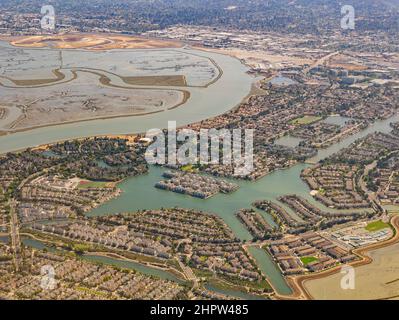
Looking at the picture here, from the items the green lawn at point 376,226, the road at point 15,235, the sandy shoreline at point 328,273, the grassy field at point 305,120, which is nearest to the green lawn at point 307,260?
the sandy shoreline at point 328,273

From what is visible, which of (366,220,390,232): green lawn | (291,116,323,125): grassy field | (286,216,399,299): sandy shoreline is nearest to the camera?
(286,216,399,299): sandy shoreline

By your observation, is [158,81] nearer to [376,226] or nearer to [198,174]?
[198,174]

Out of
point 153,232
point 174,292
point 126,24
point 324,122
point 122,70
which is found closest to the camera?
point 174,292

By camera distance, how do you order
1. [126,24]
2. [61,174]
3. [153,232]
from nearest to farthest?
1. [153,232]
2. [61,174]
3. [126,24]

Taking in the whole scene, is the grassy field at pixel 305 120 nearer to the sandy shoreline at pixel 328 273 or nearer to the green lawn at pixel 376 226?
the green lawn at pixel 376 226

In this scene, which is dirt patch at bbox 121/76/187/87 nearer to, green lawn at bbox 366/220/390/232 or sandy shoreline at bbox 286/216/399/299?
green lawn at bbox 366/220/390/232

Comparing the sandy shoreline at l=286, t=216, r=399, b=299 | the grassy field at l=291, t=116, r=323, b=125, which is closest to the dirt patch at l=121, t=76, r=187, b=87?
the grassy field at l=291, t=116, r=323, b=125

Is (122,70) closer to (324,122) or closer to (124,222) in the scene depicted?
(324,122)

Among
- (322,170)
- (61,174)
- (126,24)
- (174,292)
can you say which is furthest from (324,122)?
(126,24)
